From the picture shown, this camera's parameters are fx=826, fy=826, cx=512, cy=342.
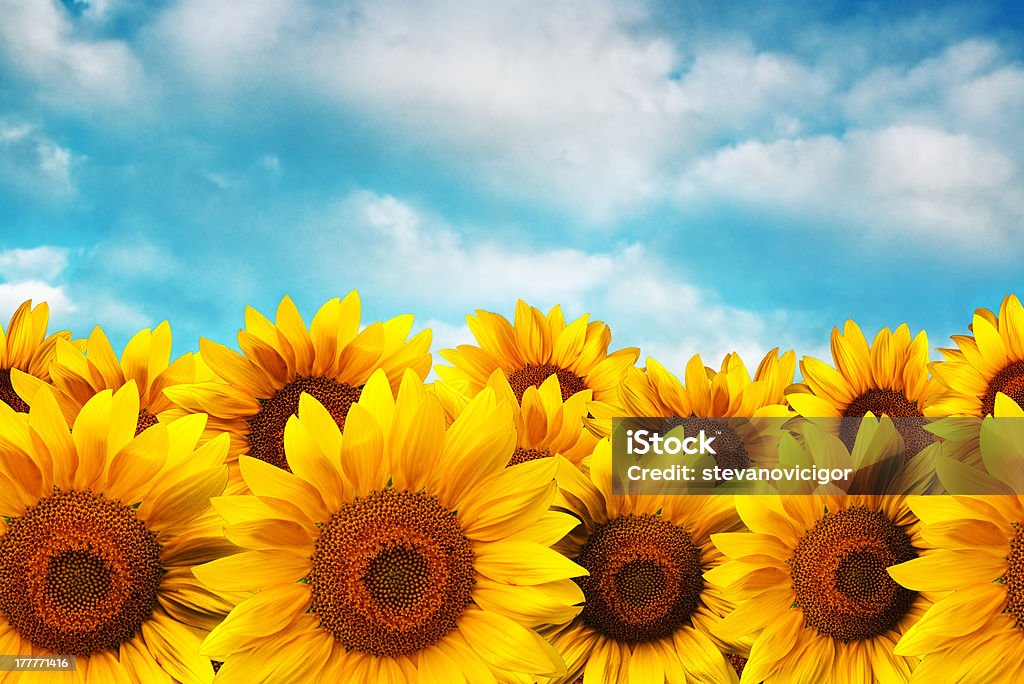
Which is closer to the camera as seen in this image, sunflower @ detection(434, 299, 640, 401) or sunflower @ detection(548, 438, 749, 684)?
sunflower @ detection(548, 438, 749, 684)

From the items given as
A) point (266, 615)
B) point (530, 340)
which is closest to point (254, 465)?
point (266, 615)

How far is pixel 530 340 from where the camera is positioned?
252 cm

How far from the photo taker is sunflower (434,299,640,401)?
7.73 feet

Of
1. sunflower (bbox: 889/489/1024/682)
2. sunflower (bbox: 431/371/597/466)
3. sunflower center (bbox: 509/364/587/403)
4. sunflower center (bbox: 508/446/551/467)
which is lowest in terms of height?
sunflower (bbox: 889/489/1024/682)

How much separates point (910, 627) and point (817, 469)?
339 mm

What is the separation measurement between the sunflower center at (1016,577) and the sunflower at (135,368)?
1.51 m

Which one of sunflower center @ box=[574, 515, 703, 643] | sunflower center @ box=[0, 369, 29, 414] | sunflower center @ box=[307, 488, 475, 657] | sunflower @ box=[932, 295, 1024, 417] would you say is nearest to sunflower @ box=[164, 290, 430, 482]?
sunflower center @ box=[307, 488, 475, 657]

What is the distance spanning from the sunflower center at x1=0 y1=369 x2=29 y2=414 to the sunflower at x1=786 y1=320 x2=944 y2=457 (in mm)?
1953

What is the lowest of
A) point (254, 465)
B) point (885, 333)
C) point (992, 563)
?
point (992, 563)

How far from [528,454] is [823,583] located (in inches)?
22.3

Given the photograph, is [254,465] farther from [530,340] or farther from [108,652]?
[530,340]

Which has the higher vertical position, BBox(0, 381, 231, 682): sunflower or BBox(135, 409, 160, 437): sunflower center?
BBox(135, 409, 160, 437): sunflower center

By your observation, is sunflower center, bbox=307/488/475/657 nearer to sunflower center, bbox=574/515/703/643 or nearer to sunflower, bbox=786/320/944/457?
sunflower center, bbox=574/515/703/643

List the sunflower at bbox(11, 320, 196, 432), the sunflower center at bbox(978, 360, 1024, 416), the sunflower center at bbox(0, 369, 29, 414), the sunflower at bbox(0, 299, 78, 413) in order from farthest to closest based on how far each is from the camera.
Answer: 1. the sunflower center at bbox(978, 360, 1024, 416)
2. the sunflower at bbox(0, 299, 78, 413)
3. the sunflower center at bbox(0, 369, 29, 414)
4. the sunflower at bbox(11, 320, 196, 432)
